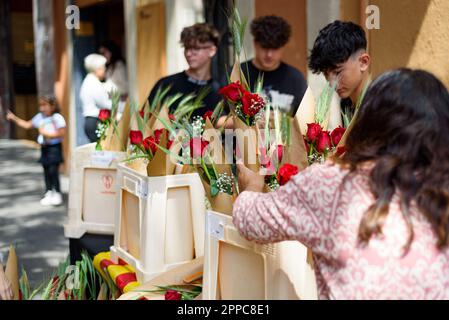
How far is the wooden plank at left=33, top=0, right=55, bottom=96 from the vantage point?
10.1m

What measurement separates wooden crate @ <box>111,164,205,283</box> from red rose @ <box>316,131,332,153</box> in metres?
0.70

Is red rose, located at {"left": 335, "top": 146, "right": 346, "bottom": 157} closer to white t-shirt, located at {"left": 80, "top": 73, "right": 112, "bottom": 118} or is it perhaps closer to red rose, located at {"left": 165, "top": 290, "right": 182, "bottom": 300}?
red rose, located at {"left": 165, "top": 290, "right": 182, "bottom": 300}

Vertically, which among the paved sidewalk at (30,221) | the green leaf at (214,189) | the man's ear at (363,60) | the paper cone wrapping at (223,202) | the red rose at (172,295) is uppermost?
the man's ear at (363,60)

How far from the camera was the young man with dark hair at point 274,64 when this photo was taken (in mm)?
3909

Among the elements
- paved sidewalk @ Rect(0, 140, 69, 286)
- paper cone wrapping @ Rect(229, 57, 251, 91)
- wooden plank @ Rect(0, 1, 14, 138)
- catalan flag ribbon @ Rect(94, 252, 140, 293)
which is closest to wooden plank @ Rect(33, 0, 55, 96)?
paved sidewalk @ Rect(0, 140, 69, 286)

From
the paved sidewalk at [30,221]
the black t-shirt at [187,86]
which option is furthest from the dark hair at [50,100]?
the black t-shirt at [187,86]

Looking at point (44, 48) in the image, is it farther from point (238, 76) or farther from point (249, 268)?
point (249, 268)

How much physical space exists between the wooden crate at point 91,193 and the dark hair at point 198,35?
3.38 feet

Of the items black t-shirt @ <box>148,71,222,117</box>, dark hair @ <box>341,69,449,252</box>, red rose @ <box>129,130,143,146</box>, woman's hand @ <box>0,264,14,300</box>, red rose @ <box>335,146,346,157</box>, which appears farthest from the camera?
black t-shirt @ <box>148,71,222,117</box>

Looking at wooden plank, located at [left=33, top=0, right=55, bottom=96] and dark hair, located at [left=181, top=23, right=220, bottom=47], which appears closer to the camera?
dark hair, located at [left=181, top=23, right=220, bottom=47]

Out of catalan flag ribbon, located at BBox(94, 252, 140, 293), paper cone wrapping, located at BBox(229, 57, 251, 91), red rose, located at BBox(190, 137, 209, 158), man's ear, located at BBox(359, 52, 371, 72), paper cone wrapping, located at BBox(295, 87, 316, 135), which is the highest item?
man's ear, located at BBox(359, 52, 371, 72)

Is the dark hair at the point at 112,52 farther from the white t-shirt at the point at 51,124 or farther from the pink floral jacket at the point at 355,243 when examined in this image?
the pink floral jacket at the point at 355,243

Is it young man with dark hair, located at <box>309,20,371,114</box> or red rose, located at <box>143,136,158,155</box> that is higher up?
young man with dark hair, located at <box>309,20,371,114</box>

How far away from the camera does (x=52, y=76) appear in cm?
1030
